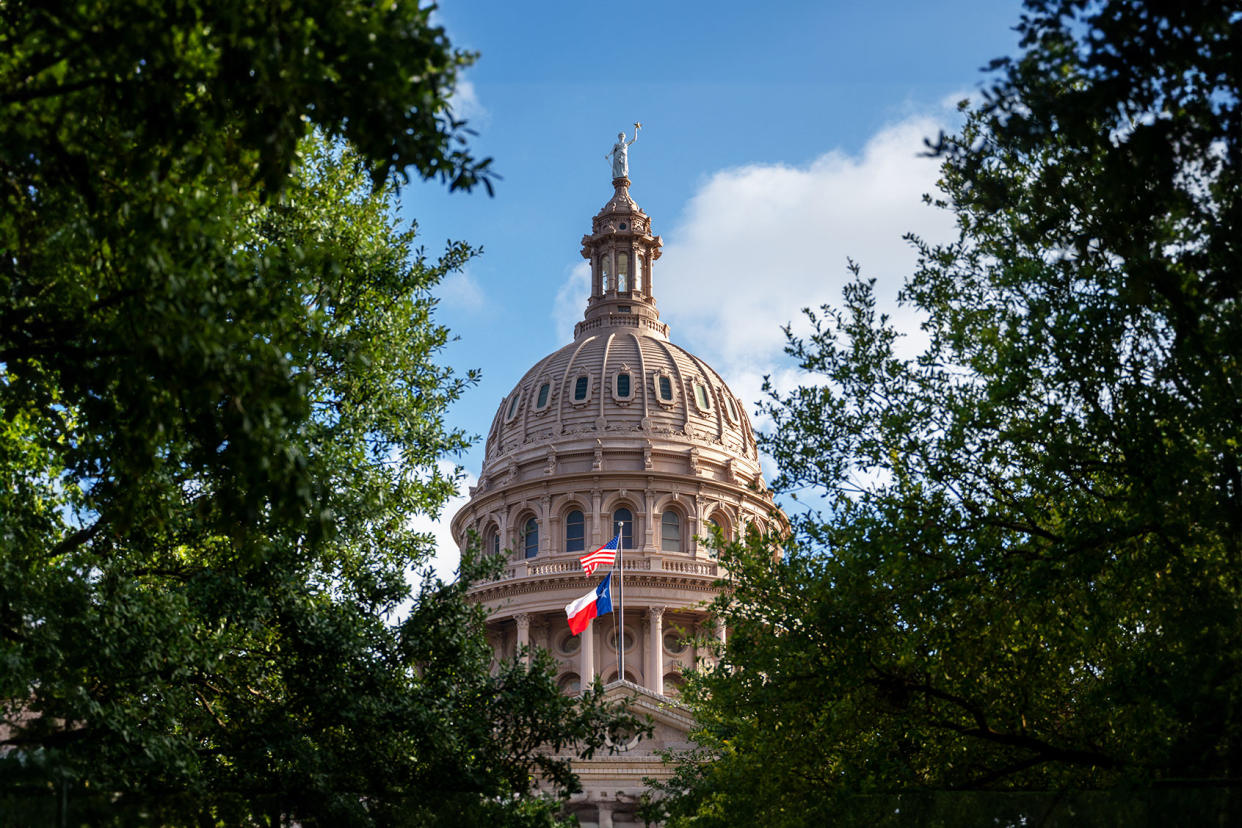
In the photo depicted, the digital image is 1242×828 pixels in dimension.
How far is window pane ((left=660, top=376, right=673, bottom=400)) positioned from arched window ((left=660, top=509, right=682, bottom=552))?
7.89m

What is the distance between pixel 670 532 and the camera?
287ft

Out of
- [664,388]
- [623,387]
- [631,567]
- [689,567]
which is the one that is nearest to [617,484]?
[631,567]

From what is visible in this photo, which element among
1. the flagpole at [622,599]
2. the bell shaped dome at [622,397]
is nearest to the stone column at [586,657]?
the flagpole at [622,599]

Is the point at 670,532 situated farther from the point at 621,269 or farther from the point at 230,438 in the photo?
the point at 230,438

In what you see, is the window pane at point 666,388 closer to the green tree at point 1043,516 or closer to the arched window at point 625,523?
the arched window at point 625,523

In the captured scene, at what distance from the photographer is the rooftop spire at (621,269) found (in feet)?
326

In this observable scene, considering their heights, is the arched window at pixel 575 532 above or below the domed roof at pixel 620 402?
below

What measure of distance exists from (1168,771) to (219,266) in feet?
41.9

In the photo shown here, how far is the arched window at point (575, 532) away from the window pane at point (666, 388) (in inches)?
382

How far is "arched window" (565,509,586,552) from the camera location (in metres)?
86.2

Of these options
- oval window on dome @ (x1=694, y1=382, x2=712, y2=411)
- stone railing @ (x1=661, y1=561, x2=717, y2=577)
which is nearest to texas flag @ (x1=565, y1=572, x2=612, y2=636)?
stone railing @ (x1=661, y1=561, x2=717, y2=577)

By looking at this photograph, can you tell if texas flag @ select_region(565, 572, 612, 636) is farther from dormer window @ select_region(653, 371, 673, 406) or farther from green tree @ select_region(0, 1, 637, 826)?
green tree @ select_region(0, 1, 637, 826)

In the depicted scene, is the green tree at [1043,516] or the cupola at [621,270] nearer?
the green tree at [1043,516]

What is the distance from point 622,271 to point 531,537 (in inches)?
892
